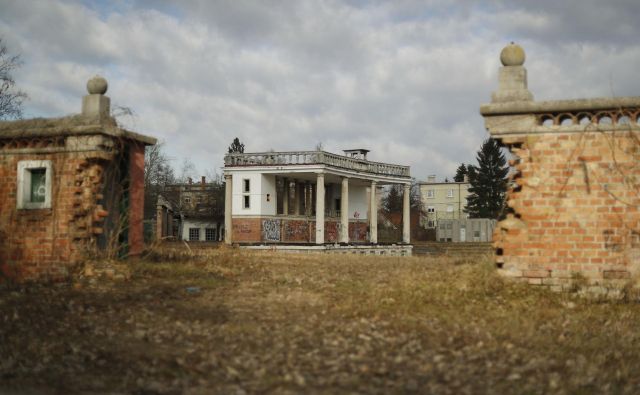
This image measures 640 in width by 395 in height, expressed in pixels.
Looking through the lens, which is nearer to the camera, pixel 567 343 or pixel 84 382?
pixel 84 382

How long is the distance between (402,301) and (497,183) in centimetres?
6110

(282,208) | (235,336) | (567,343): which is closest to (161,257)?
(235,336)

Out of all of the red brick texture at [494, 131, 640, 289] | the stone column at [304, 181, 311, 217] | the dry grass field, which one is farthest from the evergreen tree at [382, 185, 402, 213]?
the red brick texture at [494, 131, 640, 289]

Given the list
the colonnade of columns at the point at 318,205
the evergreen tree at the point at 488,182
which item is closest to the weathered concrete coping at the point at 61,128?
the colonnade of columns at the point at 318,205

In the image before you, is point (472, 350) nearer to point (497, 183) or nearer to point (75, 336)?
point (75, 336)

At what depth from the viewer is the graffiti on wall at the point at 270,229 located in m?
39.1

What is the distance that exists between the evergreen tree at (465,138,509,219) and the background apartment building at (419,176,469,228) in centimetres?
1939

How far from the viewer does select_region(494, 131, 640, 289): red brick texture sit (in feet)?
29.4

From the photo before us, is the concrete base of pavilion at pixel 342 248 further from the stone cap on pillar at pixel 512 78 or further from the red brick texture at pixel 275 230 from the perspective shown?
the stone cap on pillar at pixel 512 78

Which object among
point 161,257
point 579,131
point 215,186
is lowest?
point 161,257

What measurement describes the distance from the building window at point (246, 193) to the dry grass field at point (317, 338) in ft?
95.1

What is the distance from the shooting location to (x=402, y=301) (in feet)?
28.9

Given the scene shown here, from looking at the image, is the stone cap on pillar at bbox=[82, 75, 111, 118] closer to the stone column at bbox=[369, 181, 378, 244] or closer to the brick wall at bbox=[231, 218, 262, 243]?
the brick wall at bbox=[231, 218, 262, 243]

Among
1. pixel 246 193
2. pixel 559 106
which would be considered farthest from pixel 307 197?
pixel 559 106
